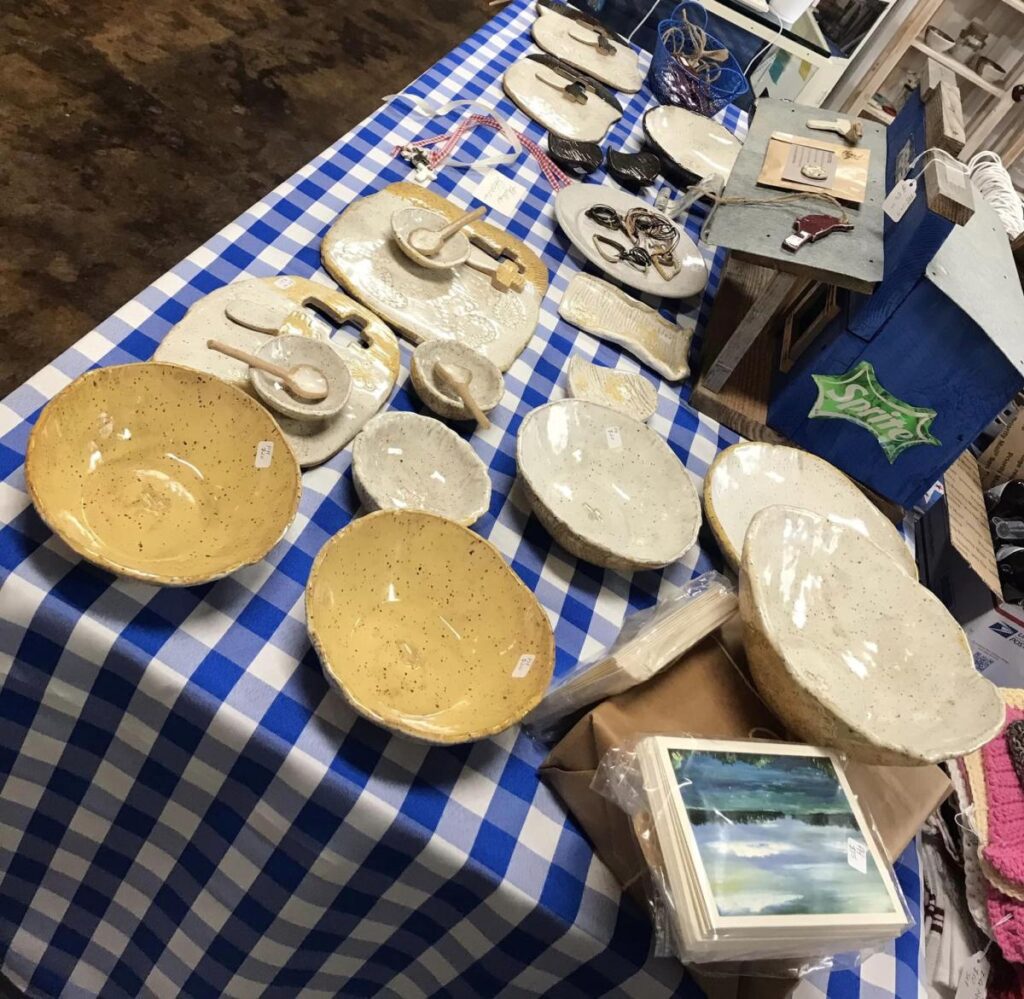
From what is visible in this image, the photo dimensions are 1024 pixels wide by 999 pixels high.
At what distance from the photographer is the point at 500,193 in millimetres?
1596

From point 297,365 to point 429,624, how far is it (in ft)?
1.30

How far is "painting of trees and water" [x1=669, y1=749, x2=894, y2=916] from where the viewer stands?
26.7 inches

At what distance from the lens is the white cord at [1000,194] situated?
1.71 m

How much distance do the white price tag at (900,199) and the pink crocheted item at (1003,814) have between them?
0.79 meters

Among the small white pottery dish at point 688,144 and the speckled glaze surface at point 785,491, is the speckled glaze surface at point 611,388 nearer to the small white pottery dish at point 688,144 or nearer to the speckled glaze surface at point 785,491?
the speckled glaze surface at point 785,491

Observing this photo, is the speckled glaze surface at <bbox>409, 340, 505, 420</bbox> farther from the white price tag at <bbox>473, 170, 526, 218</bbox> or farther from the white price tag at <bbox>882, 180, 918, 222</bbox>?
the white price tag at <bbox>882, 180, 918, 222</bbox>

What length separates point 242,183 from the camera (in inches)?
101

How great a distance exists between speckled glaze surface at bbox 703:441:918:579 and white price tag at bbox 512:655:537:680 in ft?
1.40

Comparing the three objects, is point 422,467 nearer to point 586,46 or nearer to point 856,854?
point 856,854

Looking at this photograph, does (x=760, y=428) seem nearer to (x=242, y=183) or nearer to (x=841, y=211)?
(x=841, y=211)

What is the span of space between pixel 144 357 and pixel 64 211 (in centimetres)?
155

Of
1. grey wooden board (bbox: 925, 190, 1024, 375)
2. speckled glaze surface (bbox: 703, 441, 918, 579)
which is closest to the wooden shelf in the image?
grey wooden board (bbox: 925, 190, 1024, 375)

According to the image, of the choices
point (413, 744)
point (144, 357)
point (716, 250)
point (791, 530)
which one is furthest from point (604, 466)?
point (716, 250)

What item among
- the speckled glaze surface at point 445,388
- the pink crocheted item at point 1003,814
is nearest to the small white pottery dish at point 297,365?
the speckled glaze surface at point 445,388
